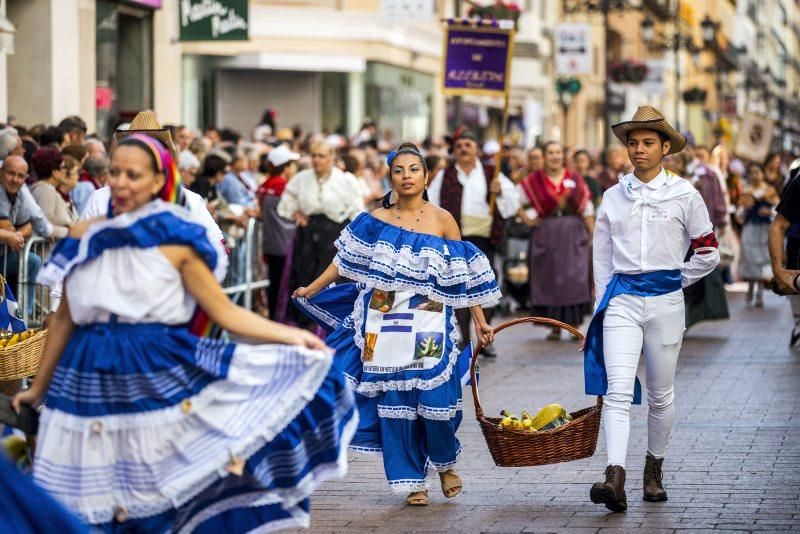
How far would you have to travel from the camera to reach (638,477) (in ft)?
28.7

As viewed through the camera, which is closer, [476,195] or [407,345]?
[407,345]

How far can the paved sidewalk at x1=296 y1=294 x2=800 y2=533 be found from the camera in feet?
25.0

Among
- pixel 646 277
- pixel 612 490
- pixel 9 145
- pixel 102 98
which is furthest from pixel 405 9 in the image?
pixel 612 490

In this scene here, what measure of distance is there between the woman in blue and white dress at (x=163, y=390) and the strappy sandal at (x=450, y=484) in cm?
249

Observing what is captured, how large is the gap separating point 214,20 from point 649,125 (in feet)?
46.7

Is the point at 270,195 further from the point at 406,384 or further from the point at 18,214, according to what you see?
the point at 406,384

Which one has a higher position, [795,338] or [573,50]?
[573,50]

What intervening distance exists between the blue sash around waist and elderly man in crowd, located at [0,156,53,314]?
16.2 feet

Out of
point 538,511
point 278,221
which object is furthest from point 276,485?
point 278,221

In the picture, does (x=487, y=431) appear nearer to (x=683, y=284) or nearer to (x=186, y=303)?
(x=683, y=284)

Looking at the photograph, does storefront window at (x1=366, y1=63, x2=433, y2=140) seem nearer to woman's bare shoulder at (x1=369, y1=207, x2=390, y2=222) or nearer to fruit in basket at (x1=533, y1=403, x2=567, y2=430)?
woman's bare shoulder at (x1=369, y1=207, x2=390, y2=222)

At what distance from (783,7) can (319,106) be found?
403 ft

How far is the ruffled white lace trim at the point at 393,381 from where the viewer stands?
8242 mm

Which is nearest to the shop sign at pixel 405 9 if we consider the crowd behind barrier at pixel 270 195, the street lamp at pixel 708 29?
the crowd behind barrier at pixel 270 195
